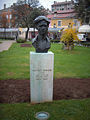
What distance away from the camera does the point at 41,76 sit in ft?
14.1

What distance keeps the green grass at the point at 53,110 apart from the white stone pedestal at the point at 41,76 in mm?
261

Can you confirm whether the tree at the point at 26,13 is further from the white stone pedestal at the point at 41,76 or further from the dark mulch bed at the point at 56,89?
the white stone pedestal at the point at 41,76

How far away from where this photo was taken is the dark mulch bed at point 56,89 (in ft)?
15.7

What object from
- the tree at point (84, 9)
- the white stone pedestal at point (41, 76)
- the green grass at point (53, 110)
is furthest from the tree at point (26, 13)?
the green grass at point (53, 110)

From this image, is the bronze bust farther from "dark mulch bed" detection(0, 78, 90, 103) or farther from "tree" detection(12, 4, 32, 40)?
"tree" detection(12, 4, 32, 40)

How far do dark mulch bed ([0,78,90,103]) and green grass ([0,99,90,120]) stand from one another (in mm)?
432

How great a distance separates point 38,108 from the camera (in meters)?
4.05

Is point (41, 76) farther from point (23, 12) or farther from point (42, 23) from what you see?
point (23, 12)

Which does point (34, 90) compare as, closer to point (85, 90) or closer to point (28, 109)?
point (28, 109)

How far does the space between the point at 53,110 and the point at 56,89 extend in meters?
1.54

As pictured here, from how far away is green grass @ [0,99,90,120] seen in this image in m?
3.67

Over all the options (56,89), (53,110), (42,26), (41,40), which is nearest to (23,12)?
(56,89)

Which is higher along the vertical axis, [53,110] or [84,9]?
[84,9]

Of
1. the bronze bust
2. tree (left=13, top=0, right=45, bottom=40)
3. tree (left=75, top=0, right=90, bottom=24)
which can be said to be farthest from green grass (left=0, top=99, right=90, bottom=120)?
tree (left=13, top=0, right=45, bottom=40)
